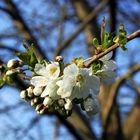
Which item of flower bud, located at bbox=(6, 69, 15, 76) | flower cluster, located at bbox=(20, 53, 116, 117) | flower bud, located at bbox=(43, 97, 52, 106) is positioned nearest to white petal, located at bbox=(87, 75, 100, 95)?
flower cluster, located at bbox=(20, 53, 116, 117)

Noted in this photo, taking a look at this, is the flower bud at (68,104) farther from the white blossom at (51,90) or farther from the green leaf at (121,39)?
the green leaf at (121,39)

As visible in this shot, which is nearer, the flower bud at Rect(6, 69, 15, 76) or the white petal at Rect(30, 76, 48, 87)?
the white petal at Rect(30, 76, 48, 87)

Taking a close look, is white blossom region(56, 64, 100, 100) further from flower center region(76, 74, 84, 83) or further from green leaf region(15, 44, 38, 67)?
green leaf region(15, 44, 38, 67)

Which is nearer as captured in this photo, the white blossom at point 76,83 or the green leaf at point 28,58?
the white blossom at point 76,83

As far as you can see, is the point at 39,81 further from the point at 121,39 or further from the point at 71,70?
the point at 121,39

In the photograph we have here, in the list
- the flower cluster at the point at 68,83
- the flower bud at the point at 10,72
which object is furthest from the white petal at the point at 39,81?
the flower bud at the point at 10,72

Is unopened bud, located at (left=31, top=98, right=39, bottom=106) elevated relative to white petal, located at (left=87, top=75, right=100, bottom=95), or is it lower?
elevated

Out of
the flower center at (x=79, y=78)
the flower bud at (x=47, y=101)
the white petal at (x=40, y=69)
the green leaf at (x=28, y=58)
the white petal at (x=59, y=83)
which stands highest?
the green leaf at (x=28, y=58)

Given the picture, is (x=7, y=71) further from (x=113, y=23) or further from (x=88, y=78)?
(x=113, y=23)
